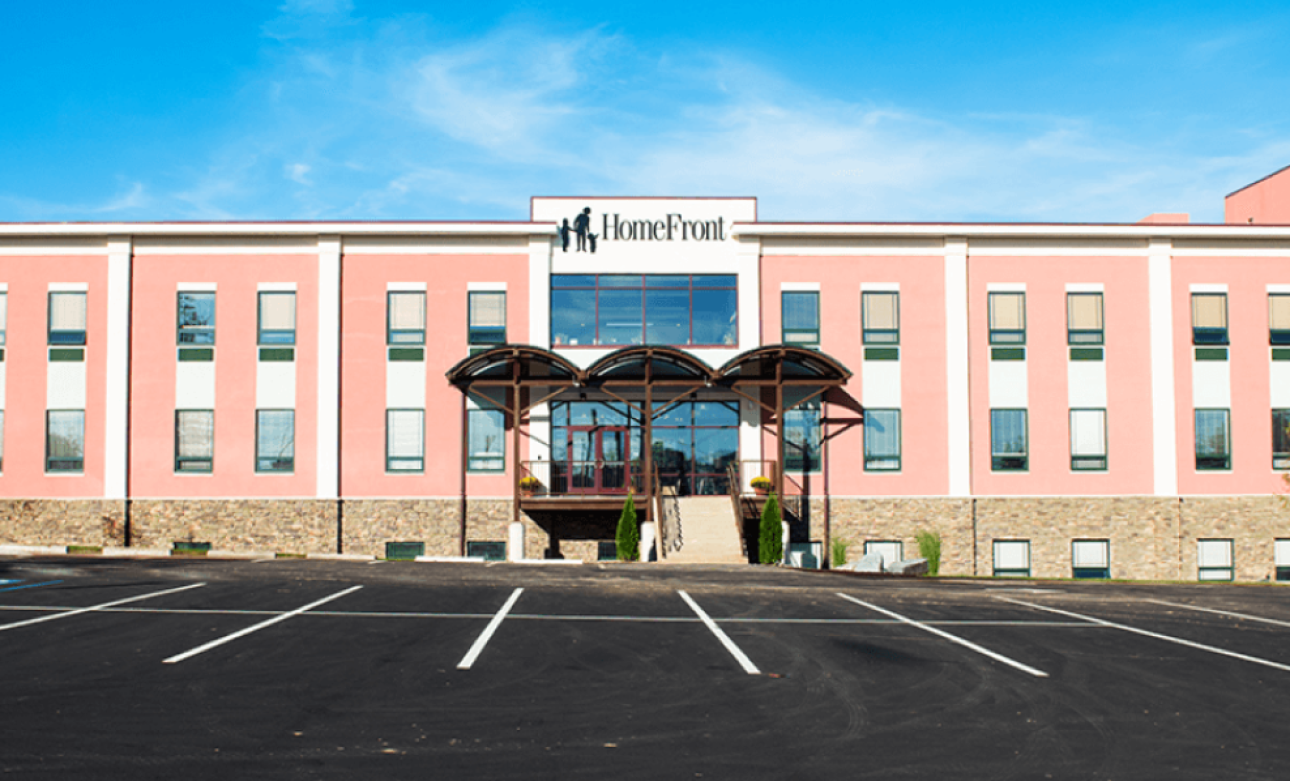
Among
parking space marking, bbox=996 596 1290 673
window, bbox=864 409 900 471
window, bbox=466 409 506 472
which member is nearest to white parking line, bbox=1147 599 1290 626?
parking space marking, bbox=996 596 1290 673

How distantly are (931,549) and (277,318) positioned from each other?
19131 mm

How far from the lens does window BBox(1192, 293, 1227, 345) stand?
25422 mm

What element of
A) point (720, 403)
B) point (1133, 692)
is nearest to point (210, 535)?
point (720, 403)

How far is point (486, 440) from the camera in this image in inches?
979

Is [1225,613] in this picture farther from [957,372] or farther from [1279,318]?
[1279,318]

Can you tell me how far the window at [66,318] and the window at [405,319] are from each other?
8407 millimetres

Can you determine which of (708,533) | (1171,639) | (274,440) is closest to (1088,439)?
(708,533)

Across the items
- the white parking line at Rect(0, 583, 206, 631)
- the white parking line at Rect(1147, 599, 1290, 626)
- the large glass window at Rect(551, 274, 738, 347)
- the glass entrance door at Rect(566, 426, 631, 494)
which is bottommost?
the white parking line at Rect(1147, 599, 1290, 626)

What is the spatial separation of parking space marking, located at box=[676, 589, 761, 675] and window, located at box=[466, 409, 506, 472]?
1183 centimetres

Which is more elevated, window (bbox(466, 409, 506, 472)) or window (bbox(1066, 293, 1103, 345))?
window (bbox(1066, 293, 1103, 345))

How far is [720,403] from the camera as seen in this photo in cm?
2556

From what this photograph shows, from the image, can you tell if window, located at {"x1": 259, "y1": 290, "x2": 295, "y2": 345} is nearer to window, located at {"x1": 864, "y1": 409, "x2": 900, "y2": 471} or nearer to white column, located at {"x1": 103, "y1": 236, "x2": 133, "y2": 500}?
white column, located at {"x1": 103, "y1": 236, "x2": 133, "y2": 500}

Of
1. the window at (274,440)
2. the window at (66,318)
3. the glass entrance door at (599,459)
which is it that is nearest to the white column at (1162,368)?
the glass entrance door at (599,459)

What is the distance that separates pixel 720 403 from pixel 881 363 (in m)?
4.67
